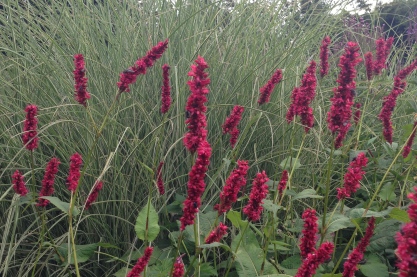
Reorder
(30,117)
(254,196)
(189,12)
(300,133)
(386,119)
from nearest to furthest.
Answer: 1. (254,196)
2. (30,117)
3. (386,119)
4. (300,133)
5. (189,12)

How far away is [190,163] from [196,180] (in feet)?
3.69

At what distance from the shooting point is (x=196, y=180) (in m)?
1.02

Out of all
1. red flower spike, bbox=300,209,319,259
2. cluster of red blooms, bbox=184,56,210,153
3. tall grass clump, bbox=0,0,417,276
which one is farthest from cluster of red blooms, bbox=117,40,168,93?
red flower spike, bbox=300,209,319,259

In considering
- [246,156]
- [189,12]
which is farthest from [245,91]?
[189,12]

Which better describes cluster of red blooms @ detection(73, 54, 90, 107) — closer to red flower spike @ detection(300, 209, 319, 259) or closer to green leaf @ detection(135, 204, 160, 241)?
green leaf @ detection(135, 204, 160, 241)

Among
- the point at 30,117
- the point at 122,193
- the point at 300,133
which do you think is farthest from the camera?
the point at 300,133

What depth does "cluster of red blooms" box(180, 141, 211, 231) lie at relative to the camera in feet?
3.32

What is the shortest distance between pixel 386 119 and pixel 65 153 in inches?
48.6

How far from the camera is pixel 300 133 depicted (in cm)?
255

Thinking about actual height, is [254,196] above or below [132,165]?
above

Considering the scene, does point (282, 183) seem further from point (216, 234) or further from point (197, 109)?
point (197, 109)

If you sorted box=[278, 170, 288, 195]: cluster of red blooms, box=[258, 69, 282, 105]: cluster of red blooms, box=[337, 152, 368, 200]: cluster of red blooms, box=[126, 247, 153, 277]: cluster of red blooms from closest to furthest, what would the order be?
box=[126, 247, 153, 277]: cluster of red blooms, box=[337, 152, 368, 200]: cluster of red blooms, box=[278, 170, 288, 195]: cluster of red blooms, box=[258, 69, 282, 105]: cluster of red blooms

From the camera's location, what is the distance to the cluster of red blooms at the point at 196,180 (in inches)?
39.9

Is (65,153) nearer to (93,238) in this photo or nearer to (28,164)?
(28,164)
